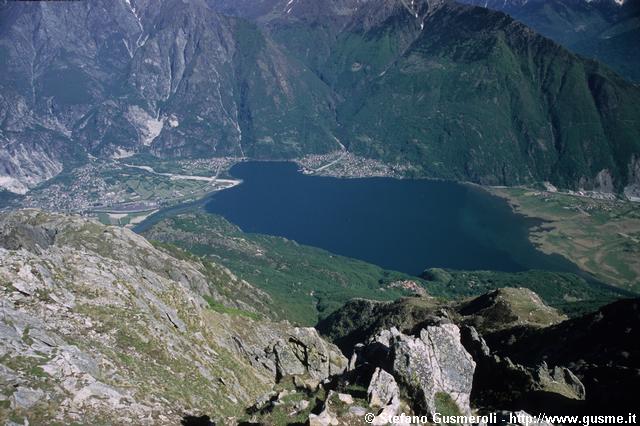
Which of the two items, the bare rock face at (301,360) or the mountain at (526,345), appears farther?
the bare rock face at (301,360)

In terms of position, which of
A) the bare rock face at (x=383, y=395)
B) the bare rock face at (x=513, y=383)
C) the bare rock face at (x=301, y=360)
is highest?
the bare rock face at (x=383, y=395)

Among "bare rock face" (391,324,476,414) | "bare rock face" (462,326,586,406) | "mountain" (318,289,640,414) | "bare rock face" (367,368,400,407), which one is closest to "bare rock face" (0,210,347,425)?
"bare rock face" (367,368,400,407)

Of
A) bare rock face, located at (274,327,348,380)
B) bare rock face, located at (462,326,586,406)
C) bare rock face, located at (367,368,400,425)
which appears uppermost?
bare rock face, located at (367,368,400,425)

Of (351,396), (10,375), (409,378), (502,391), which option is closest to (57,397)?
(10,375)

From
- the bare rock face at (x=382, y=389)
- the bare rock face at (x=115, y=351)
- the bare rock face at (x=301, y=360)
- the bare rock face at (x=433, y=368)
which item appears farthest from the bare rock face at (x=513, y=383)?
the bare rock face at (x=301, y=360)

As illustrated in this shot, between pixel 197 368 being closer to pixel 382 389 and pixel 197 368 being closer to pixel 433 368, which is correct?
pixel 382 389

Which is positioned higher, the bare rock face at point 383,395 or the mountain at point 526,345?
the bare rock face at point 383,395

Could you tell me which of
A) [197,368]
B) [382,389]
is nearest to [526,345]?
[382,389]

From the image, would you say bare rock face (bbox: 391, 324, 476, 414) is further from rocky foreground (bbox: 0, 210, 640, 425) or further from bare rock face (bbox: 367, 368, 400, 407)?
bare rock face (bbox: 367, 368, 400, 407)

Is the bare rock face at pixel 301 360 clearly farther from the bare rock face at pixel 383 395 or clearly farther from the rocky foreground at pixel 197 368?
the bare rock face at pixel 383 395
